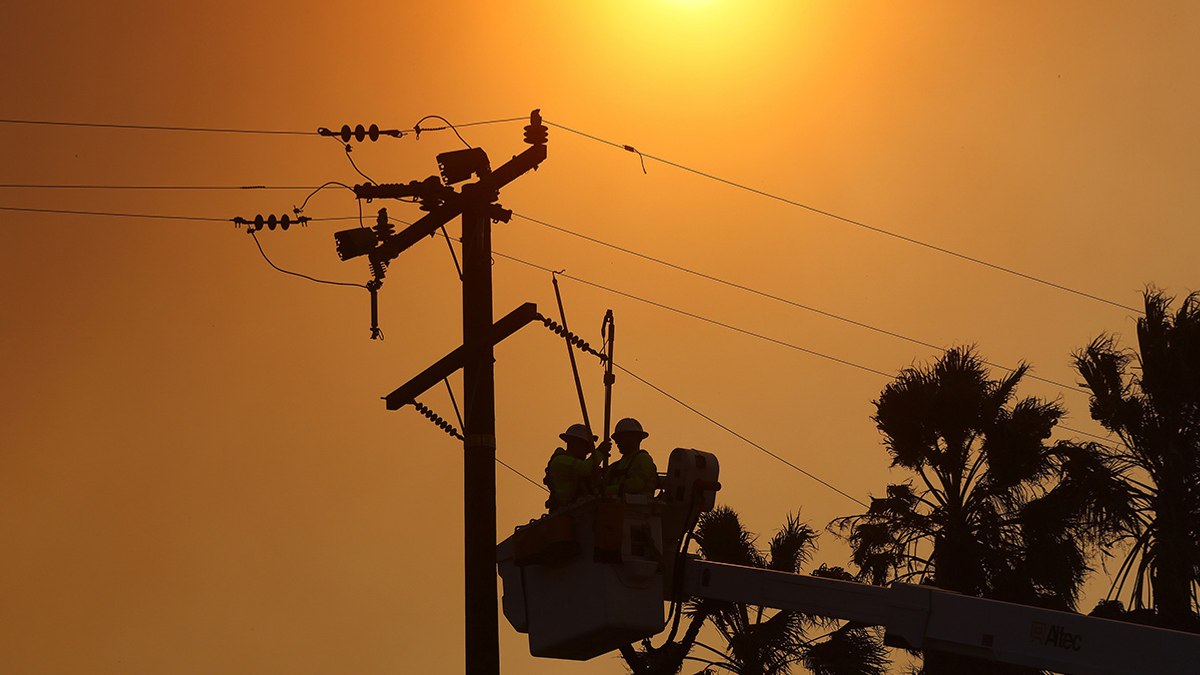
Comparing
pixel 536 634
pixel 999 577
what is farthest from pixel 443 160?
pixel 999 577

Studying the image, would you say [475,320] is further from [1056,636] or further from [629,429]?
[1056,636]

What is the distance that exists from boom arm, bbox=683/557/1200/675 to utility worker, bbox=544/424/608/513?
1.77 metres

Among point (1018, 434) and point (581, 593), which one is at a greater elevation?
point (1018, 434)

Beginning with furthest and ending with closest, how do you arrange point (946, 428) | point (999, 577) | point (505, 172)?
point (946, 428)
point (999, 577)
point (505, 172)

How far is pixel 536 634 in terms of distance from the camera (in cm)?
1928

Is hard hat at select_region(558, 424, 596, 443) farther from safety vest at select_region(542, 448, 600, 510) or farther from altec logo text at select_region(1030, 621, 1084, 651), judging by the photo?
altec logo text at select_region(1030, 621, 1084, 651)

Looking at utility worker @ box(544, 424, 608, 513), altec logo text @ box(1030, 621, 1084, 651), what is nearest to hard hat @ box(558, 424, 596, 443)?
utility worker @ box(544, 424, 608, 513)

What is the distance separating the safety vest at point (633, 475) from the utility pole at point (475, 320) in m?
1.27

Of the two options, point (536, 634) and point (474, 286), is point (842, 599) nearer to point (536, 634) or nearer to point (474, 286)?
point (536, 634)

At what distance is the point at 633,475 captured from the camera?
18.9 meters

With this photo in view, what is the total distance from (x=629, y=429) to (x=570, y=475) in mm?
852

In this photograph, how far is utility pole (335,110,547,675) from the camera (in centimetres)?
1895

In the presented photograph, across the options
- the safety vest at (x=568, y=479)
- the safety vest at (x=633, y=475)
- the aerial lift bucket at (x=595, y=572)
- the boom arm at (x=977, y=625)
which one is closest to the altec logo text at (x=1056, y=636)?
the boom arm at (x=977, y=625)

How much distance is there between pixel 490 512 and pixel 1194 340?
19.5 m
